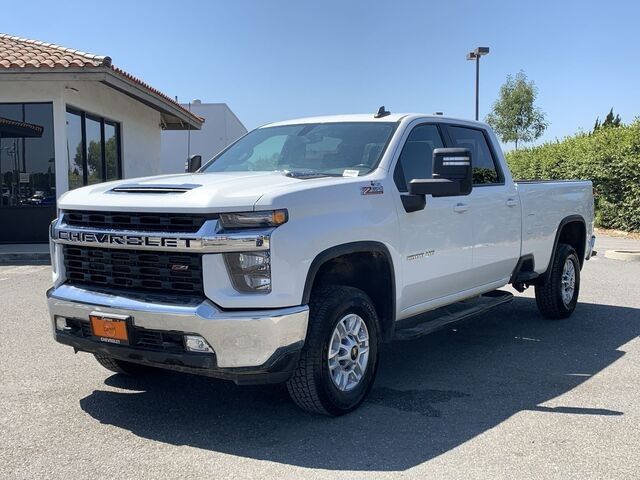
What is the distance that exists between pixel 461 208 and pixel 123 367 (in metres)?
2.90

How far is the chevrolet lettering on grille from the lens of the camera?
3.71 metres

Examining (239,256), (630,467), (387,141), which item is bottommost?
(630,467)

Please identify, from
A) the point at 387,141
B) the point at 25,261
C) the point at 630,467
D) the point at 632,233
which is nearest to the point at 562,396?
the point at 630,467

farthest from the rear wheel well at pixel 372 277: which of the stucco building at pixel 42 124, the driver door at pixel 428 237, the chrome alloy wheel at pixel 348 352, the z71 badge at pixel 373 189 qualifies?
the stucco building at pixel 42 124

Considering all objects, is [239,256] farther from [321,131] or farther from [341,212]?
[321,131]

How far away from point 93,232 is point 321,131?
2.13 meters

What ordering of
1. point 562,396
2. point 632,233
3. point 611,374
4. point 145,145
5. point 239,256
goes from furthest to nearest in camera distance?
1. point 145,145
2. point 632,233
3. point 611,374
4. point 562,396
5. point 239,256

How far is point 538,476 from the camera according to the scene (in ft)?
11.3

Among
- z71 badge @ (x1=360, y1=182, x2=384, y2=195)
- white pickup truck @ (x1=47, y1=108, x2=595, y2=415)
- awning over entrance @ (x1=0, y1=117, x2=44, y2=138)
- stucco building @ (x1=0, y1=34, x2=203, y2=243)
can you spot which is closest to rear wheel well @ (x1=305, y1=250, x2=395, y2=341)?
white pickup truck @ (x1=47, y1=108, x2=595, y2=415)

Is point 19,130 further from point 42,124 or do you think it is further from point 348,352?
point 348,352

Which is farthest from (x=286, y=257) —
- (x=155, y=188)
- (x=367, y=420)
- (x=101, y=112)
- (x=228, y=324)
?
(x=101, y=112)

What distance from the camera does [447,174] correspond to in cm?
452

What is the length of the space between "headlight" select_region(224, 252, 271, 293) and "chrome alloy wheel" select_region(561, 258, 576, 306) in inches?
179

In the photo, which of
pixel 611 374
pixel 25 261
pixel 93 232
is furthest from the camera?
pixel 25 261
